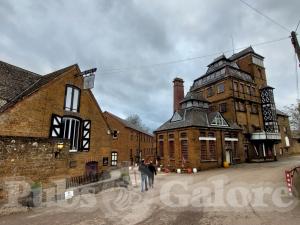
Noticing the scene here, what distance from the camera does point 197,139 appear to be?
24.5m

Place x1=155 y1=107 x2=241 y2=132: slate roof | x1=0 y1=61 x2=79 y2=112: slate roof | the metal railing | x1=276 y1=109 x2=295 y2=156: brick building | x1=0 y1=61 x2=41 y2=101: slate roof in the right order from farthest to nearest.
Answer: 1. x1=276 y1=109 x2=295 y2=156: brick building
2. x1=155 y1=107 x2=241 y2=132: slate roof
3. x1=0 y1=61 x2=41 y2=101: slate roof
4. x1=0 y1=61 x2=79 y2=112: slate roof
5. the metal railing

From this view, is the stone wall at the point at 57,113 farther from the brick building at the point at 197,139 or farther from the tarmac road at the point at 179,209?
the brick building at the point at 197,139

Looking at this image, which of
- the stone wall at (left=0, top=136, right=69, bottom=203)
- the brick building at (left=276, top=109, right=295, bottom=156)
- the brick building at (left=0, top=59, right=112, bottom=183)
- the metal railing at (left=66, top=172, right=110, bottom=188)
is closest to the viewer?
the stone wall at (left=0, top=136, right=69, bottom=203)

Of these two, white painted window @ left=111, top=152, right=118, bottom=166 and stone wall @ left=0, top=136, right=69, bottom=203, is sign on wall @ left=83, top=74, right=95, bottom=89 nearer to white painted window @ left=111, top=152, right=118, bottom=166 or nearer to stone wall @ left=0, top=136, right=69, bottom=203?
stone wall @ left=0, top=136, right=69, bottom=203

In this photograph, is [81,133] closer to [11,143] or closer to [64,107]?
[64,107]

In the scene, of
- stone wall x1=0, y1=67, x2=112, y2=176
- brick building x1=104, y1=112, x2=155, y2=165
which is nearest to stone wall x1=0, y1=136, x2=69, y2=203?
stone wall x1=0, y1=67, x2=112, y2=176

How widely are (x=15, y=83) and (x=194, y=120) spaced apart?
60.6ft

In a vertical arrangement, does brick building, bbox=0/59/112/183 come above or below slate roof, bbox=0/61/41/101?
below

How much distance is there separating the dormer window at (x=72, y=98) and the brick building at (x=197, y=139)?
13057 millimetres

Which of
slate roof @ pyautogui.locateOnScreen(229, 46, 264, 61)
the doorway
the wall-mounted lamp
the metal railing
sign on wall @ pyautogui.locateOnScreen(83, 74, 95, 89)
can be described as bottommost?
the metal railing

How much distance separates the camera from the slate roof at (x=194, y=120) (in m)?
25.4

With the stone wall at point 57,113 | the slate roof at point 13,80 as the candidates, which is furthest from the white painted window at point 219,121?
the slate roof at point 13,80

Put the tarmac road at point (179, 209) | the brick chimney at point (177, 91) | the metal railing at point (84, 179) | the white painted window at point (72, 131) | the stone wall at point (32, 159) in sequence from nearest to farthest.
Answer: the tarmac road at point (179, 209), the stone wall at point (32, 159), the metal railing at point (84, 179), the white painted window at point (72, 131), the brick chimney at point (177, 91)

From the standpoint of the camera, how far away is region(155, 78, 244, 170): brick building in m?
24.5
